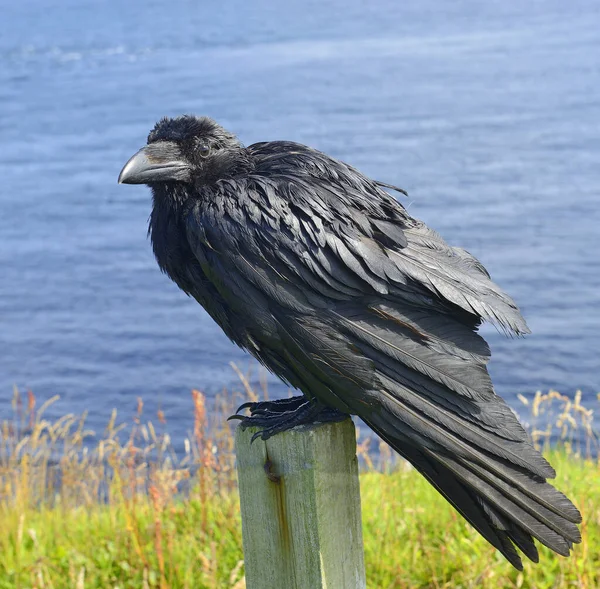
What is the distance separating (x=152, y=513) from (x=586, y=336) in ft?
15.4

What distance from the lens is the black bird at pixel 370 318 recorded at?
3141 millimetres

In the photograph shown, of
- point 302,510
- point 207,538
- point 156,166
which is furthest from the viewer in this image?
point 207,538

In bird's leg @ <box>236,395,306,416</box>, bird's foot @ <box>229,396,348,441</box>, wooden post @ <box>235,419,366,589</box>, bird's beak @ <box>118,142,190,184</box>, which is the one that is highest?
bird's beak @ <box>118,142,190,184</box>

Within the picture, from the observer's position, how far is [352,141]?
13.9m

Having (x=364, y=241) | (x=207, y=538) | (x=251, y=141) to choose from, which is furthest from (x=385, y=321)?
(x=251, y=141)

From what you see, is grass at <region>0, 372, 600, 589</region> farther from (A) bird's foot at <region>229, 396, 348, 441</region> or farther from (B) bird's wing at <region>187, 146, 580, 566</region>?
(B) bird's wing at <region>187, 146, 580, 566</region>

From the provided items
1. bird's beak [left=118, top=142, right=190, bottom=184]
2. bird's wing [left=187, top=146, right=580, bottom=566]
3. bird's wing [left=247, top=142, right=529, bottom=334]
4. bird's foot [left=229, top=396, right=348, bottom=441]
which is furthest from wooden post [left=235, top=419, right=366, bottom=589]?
bird's beak [left=118, top=142, right=190, bottom=184]

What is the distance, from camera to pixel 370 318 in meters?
3.32

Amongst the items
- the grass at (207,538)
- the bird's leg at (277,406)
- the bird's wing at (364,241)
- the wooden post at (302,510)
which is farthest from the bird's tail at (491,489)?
the grass at (207,538)

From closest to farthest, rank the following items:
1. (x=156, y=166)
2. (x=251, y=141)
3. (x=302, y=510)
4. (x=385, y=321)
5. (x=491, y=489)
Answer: (x=302, y=510), (x=491, y=489), (x=385, y=321), (x=156, y=166), (x=251, y=141)

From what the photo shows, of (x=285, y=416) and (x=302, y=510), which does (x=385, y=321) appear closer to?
(x=285, y=416)

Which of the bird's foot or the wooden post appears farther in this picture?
the bird's foot

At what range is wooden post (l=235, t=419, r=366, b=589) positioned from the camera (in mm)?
2986

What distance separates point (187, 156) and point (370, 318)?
98 centimetres
